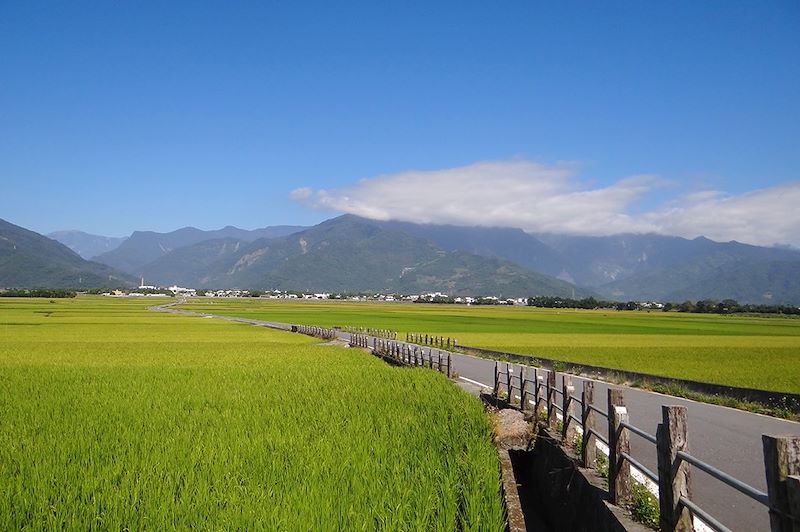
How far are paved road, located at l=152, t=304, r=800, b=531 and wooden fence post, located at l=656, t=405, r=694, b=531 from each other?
150cm

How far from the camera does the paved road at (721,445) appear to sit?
6.91 m

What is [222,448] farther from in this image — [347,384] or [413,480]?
[347,384]

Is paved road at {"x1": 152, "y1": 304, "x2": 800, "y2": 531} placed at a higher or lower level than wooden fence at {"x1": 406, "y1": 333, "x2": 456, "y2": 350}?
lower

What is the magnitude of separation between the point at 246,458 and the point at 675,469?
475 centimetres

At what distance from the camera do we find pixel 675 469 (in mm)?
5234

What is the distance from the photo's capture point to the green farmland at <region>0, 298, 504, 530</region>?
5.63 m

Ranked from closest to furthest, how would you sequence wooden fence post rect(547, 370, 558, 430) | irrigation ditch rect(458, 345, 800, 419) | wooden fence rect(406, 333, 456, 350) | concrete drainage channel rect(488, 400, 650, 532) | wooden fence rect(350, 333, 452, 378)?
concrete drainage channel rect(488, 400, 650, 532), wooden fence post rect(547, 370, 558, 430), irrigation ditch rect(458, 345, 800, 419), wooden fence rect(350, 333, 452, 378), wooden fence rect(406, 333, 456, 350)

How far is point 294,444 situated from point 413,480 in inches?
83.3

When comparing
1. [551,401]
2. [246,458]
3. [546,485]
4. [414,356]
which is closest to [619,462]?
[546,485]

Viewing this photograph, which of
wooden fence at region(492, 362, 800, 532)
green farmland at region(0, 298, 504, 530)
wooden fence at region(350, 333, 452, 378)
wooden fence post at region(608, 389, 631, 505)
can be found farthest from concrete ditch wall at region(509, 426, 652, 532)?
wooden fence at region(350, 333, 452, 378)

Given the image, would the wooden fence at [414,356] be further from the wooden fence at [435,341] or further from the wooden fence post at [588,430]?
the wooden fence post at [588,430]

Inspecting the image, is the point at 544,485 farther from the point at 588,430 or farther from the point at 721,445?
the point at 721,445

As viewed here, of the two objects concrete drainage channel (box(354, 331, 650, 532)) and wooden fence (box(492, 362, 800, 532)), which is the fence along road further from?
concrete drainage channel (box(354, 331, 650, 532))

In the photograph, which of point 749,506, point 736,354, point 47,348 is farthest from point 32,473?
point 736,354
